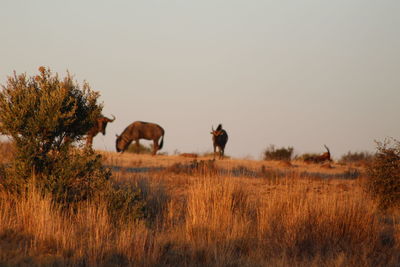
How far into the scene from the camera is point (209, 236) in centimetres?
822

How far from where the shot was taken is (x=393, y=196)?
1288 cm

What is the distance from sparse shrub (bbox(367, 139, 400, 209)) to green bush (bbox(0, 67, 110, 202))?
681 centimetres

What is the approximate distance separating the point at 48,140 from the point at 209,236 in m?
4.41

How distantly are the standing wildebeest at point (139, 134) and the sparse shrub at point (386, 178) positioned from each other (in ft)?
68.7

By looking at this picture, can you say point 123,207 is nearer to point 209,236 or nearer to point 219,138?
point 209,236

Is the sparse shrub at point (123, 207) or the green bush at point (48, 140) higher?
the green bush at point (48, 140)

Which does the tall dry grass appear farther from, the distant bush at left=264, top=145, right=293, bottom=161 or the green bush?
the distant bush at left=264, top=145, right=293, bottom=161

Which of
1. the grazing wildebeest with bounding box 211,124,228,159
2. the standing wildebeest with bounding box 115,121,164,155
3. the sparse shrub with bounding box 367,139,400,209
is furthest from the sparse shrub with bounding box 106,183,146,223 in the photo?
the standing wildebeest with bounding box 115,121,164,155

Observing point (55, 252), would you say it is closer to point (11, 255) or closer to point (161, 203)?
point (11, 255)

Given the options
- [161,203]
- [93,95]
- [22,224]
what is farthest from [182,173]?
[22,224]

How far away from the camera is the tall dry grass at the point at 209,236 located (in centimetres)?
717

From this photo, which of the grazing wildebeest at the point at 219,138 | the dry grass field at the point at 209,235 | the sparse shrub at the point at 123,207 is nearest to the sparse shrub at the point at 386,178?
the dry grass field at the point at 209,235

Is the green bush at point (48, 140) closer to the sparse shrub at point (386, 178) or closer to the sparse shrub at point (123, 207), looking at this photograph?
the sparse shrub at point (123, 207)

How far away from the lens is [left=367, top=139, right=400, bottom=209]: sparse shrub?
12.9 m
